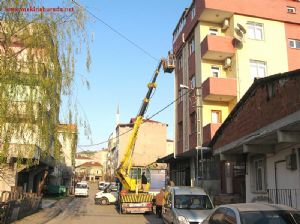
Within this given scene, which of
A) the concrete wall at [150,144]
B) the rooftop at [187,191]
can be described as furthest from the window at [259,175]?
the concrete wall at [150,144]

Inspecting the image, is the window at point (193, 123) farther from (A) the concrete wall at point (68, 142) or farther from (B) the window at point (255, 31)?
(A) the concrete wall at point (68, 142)

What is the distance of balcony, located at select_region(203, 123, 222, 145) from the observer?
23.7 meters

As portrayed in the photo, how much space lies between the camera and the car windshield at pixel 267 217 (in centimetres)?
702

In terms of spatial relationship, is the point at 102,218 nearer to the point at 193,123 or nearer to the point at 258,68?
the point at 193,123

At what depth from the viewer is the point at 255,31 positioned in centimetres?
2669

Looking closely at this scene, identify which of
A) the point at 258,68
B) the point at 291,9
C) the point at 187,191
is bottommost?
the point at 187,191

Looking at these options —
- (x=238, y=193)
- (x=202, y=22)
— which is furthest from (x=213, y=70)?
(x=238, y=193)

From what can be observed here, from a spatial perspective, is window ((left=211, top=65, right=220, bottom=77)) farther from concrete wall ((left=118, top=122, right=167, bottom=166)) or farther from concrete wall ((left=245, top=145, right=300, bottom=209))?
concrete wall ((left=118, top=122, right=167, bottom=166))

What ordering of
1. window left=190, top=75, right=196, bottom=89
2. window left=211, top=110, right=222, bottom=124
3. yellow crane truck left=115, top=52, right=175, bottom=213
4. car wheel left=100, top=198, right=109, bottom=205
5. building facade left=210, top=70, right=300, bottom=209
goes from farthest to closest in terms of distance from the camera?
car wheel left=100, top=198, right=109, bottom=205 → window left=190, top=75, right=196, bottom=89 → window left=211, top=110, right=222, bottom=124 → yellow crane truck left=115, top=52, right=175, bottom=213 → building facade left=210, top=70, right=300, bottom=209

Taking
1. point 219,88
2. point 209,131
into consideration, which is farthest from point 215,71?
point 209,131

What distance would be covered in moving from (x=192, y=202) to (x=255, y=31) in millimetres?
16074

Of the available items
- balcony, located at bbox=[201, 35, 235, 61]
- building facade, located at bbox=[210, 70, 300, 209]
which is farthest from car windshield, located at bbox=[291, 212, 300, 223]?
balcony, located at bbox=[201, 35, 235, 61]

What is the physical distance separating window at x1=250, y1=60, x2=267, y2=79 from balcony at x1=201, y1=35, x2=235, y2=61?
1.60 meters

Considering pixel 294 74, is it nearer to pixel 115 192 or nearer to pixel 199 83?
pixel 199 83
